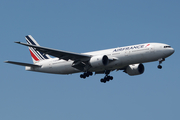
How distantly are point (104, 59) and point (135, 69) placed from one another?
24.7 feet

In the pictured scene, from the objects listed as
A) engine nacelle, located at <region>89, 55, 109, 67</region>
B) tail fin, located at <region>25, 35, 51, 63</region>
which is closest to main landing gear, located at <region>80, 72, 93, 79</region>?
engine nacelle, located at <region>89, 55, 109, 67</region>

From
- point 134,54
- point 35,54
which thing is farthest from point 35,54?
point 134,54

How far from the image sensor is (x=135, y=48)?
4766 centimetres

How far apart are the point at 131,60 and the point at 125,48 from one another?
2.07 metres

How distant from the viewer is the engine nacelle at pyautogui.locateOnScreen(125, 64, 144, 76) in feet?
176

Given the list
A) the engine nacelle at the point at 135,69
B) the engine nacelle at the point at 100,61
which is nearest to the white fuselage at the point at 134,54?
the engine nacelle at the point at 100,61

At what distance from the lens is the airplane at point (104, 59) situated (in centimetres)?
4703

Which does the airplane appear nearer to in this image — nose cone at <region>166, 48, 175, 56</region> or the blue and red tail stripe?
nose cone at <region>166, 48, 175, 56</region>

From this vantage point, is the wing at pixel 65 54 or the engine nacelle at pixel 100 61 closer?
the wing at pixel 65 54

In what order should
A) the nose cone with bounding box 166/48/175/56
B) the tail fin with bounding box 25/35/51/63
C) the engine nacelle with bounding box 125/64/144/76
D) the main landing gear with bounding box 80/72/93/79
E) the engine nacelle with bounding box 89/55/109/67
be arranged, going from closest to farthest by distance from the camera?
the nose cone with bounding box 166/48/175/56
the engine nacelle with bounding box 89/55/109/67
the main landing gear with bounding box 80/72/93/79
the engine nacelle with bounding box 125/64/144/76
the tail fin with bounding box 25/35/51/63

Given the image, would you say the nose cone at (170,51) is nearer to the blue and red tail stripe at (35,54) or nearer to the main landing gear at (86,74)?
the main landing gear at (86,74)

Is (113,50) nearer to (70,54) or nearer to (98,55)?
(98,55)

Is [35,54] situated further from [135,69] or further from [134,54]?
[134,54]

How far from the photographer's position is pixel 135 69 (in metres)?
53.7
